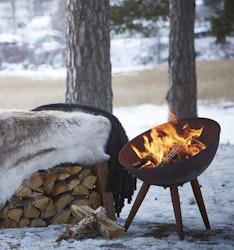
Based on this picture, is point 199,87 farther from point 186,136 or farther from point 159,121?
point 186,136

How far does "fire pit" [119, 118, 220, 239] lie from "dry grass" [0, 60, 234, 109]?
175 inches

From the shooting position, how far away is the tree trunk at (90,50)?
466 centimetres

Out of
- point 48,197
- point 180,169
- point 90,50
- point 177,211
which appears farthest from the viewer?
point 90,50

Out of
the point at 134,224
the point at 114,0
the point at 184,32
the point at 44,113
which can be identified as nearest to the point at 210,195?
the point at 134,224

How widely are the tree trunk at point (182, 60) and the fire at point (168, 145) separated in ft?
12.5

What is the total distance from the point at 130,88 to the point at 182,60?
0.99 m

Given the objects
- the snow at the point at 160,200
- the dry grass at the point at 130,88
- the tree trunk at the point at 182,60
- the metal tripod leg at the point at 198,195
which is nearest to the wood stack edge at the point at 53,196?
the snow at the point at 160,200

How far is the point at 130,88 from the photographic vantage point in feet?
25.7

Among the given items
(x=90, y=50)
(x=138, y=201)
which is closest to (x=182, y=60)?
(x=90, y=50)

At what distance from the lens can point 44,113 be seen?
11.7ft

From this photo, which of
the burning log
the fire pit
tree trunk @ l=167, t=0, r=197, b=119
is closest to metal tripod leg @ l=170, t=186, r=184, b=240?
the fire pit

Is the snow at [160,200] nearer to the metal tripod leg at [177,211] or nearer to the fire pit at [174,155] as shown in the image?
the metal tripod leg at [177,211]

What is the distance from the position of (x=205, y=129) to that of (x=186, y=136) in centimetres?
12

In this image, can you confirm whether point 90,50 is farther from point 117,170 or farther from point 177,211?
point 177,211
